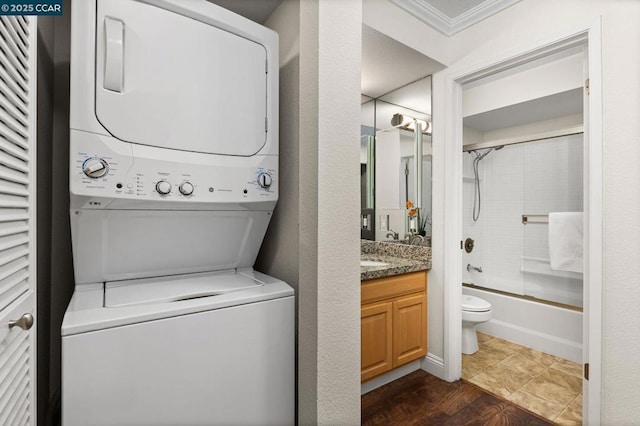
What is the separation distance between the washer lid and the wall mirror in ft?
5.24

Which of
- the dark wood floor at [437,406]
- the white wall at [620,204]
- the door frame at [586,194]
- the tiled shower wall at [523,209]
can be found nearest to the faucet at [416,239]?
the door frame at [586,194]

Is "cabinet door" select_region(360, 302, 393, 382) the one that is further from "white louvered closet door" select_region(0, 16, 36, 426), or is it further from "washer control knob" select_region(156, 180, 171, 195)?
"white louvered closet door" select_region(0, 16, 36, 426)

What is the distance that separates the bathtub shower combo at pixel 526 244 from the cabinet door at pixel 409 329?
1.90 ft

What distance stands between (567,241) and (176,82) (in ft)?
11.0

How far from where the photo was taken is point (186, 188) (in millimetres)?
1191

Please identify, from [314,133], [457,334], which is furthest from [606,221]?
[314,133]

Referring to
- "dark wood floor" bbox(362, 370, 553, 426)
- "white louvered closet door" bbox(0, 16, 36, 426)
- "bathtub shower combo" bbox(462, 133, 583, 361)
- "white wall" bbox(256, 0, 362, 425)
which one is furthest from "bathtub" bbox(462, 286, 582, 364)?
"white louvered closet door" bbox(0, 16, 36, 426)

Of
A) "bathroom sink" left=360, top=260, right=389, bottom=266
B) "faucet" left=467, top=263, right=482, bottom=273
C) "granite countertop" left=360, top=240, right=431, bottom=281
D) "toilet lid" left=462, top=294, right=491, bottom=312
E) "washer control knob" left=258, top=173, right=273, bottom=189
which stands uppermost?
"washer control knob" left=258, top=173, right=273, bottom=189

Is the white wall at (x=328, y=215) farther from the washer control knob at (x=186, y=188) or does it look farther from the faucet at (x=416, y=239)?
the faucet at (x=416, y=239)

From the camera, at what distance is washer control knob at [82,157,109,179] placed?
102 centimetres

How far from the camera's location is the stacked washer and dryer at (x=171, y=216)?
0.97 m

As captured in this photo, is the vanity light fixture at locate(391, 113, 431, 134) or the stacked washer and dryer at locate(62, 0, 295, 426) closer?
the stacked washer and dryer at locate(62, 0, 295, 426)

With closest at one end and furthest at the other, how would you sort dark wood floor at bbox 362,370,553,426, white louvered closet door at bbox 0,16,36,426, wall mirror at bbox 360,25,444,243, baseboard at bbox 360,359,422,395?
white louvered closet door at bbox 0,16,36,426 < dark wood floor at bbox 362,370,553,426 < baseboard at bbox 360,359,422,395 < wall mirror at bbox 360,25,444,243

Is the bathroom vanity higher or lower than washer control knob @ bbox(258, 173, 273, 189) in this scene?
lower
